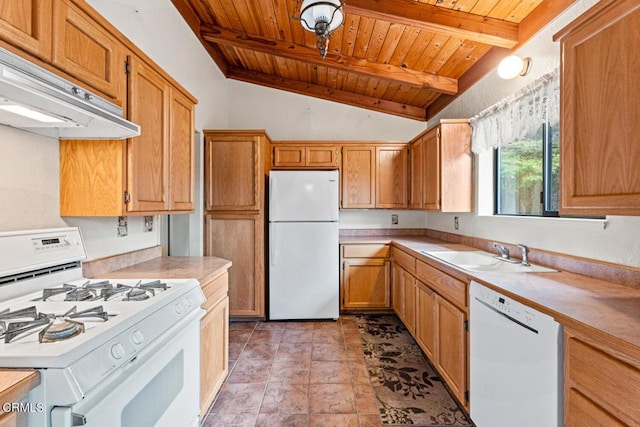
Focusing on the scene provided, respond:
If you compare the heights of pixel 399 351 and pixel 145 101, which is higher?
pixel 145 101

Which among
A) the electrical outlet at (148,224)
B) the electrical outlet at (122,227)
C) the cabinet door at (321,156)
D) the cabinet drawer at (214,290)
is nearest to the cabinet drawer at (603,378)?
the cabinet drawer at (214,290)

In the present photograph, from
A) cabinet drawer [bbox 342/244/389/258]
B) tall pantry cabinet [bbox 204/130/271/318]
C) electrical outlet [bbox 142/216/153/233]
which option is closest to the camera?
electrical outlet [bbox 142/216/153/233]

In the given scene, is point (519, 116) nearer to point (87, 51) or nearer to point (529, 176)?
point (529, 176)

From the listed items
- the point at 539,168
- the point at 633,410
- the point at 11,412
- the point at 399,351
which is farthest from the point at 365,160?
the point at 11,412

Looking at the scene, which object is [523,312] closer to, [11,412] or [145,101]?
[11,412]

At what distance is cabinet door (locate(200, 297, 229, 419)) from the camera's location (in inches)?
66.8

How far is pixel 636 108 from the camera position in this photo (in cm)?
100

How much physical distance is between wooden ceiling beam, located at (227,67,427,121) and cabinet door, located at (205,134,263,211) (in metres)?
1.30

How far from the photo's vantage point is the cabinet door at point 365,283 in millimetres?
3502

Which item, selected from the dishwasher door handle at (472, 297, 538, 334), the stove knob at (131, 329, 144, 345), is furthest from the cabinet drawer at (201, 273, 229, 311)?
the dishwasher door handle at (472, 297, 538, 334)

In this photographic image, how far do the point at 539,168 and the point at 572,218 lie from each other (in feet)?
1.90

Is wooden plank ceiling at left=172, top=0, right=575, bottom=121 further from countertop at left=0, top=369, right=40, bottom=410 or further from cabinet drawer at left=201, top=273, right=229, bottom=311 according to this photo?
countertop at left=0, top=369, right=40, bottom=410

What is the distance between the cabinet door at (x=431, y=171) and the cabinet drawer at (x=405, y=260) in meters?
0.55

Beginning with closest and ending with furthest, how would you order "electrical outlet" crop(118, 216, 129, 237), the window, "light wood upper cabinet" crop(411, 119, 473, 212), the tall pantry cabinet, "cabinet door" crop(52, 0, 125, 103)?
"cabinet door" crop(52, 0, 125, 103)
"electrical outlet" crop(118, 216, 129, 237)
the window
"light wood upper cabinet" crop(411, 119, 473, 212)
the tall pantry cabinet
